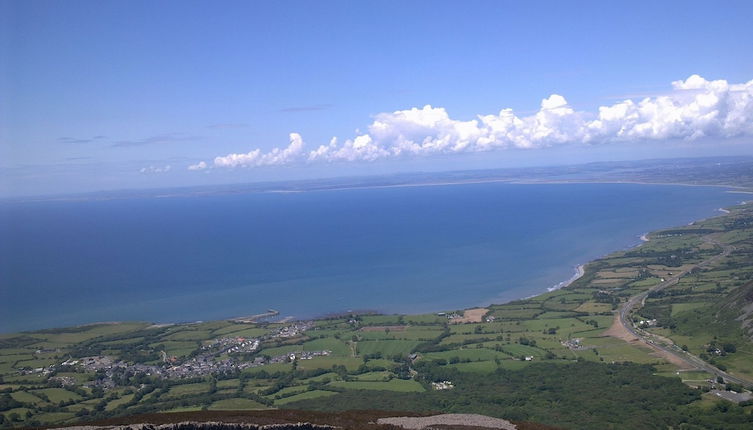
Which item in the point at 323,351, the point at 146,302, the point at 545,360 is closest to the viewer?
the point at 545,360

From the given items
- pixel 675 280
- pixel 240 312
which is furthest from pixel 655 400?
pixel 240 312

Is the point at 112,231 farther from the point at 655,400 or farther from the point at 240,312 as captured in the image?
the point at 655,400

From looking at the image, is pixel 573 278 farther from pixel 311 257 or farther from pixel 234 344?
pixel 311 257

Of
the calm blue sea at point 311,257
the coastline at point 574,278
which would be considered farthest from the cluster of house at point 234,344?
the coastline at point 574,278

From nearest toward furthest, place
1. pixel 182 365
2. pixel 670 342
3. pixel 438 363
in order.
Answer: pixel 438 363 < pixel 670 342 < pixel 182 365

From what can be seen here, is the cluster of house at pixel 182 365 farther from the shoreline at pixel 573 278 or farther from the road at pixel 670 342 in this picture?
the shoreline at pixel 573 278

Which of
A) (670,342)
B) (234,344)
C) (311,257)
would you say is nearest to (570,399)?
(670,342)
